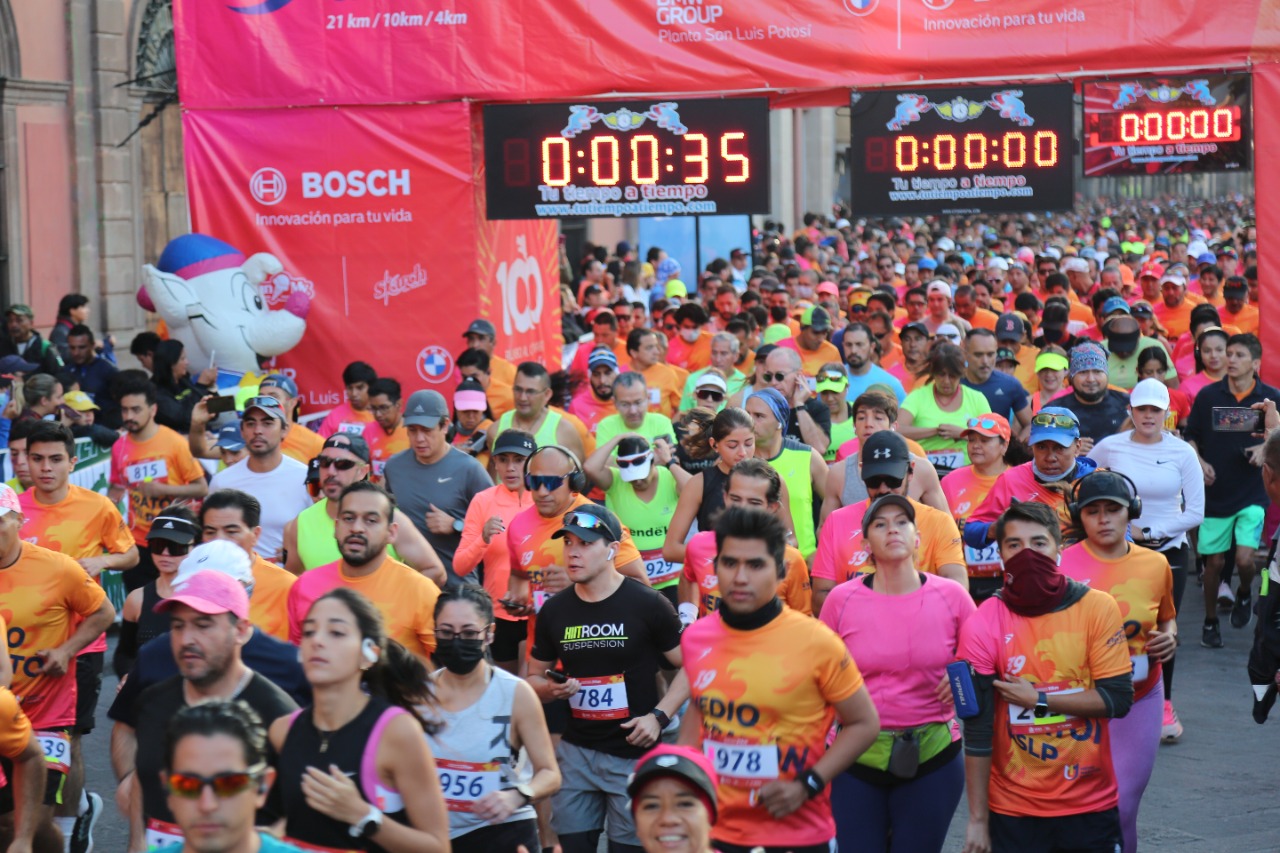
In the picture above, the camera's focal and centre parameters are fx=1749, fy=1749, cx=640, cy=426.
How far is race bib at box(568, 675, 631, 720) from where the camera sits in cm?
649

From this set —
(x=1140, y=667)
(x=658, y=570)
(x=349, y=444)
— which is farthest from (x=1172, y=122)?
(x=349, y=444)

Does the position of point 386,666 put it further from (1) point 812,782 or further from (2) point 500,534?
(2) point 500,534

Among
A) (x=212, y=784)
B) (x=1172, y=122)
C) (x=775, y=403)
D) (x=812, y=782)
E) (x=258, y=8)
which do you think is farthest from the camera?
(x=258, y=8)

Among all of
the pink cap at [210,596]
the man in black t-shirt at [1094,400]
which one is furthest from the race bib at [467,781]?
the man in black t-shirt at [1094,400]

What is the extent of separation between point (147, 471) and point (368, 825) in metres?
6.05

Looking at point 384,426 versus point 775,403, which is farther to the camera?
point 384,426

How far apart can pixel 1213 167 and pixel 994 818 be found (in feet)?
27.6

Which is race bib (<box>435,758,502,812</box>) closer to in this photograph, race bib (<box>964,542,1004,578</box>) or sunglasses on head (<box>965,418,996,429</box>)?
race bib (<box>964,542,1004,578</box>)

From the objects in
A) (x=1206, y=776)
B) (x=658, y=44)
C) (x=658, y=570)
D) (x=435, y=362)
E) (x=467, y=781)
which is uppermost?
(x=658, y=44)

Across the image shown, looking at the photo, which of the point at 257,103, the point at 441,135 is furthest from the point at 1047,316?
the point at 257,103

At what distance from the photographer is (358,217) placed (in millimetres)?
13414

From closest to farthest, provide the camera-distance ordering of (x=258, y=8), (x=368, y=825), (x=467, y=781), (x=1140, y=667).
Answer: (x=368, y=825) < (x=467, y=781) < (x=1140, y=667) < (x=258, y=8)

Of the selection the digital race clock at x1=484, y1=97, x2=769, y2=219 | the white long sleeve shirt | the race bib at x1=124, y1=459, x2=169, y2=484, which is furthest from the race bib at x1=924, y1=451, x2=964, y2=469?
the race bib at x1=124, y1=459, x2=169, y2=484

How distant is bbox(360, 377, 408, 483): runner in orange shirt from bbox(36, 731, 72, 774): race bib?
3.52 m
